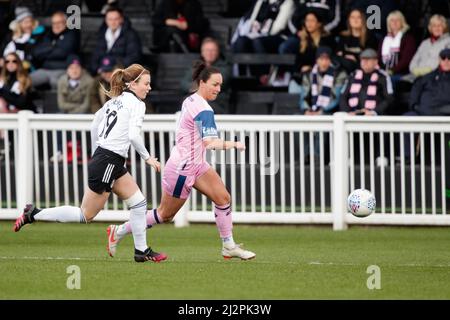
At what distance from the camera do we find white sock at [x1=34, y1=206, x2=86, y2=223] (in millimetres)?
12828

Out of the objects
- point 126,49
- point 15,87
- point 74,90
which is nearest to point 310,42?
point 126,49

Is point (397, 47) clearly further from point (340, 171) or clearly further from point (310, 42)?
point (340, 171)

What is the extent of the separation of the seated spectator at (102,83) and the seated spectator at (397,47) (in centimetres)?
412

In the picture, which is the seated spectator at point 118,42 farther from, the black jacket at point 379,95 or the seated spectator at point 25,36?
the black jacket at point 379,95

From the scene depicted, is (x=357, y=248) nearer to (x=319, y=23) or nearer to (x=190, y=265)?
(x=190, y=265)

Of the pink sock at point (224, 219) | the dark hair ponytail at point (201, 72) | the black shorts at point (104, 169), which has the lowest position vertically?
the pink sock at point (224, 219)

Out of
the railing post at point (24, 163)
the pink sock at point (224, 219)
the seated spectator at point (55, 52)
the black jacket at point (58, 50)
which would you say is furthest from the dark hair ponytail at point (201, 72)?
the black jacket at point (58, 50)

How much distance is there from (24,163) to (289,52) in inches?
194

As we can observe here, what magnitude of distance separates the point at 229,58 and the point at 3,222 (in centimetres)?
490

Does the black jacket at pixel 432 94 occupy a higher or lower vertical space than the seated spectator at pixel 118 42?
lower

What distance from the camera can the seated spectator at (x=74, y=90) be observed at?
64.7 ft

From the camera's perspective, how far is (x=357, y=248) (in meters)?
14.6

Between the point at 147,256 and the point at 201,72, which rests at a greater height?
the point at 201,72

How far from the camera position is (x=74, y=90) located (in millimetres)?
19844
